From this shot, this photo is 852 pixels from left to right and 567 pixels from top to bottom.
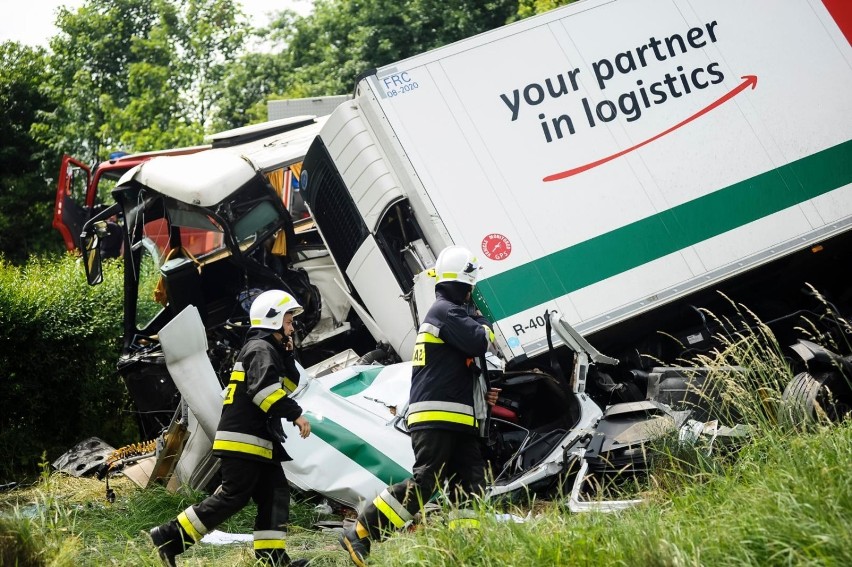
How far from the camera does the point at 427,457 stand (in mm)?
5812

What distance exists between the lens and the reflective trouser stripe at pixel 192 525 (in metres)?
5.93

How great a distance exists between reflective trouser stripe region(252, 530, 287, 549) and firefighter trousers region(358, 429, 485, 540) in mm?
569

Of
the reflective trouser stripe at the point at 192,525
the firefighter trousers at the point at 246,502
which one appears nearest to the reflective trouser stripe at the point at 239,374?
the firefighter trousers at the point at 246,502

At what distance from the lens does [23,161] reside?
21.7m

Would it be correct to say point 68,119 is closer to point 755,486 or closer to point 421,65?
point 421,65

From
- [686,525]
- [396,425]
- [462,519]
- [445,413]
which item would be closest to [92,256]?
[396,425]

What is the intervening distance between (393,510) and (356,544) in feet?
0.87

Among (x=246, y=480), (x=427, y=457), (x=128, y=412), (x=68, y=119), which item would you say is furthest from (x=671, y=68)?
(x=68, y=119)

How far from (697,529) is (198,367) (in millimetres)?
4037

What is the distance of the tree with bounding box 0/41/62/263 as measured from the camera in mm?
20406

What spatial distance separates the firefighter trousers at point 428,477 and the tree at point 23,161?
16.2 meters

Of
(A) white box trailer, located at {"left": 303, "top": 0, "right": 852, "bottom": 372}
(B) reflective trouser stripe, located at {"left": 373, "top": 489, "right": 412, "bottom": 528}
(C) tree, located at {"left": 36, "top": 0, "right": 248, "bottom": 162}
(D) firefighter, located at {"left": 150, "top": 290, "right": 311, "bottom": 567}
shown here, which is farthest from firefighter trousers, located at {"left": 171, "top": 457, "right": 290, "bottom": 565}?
(C) tree, located at {"left": 36, "top": 0, "right": 248, "bottom": 162}

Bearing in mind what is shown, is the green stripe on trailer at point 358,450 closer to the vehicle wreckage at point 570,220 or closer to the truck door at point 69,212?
the vehicle wreckage at point 570,220

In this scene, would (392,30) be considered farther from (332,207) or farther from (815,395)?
(815,395)
